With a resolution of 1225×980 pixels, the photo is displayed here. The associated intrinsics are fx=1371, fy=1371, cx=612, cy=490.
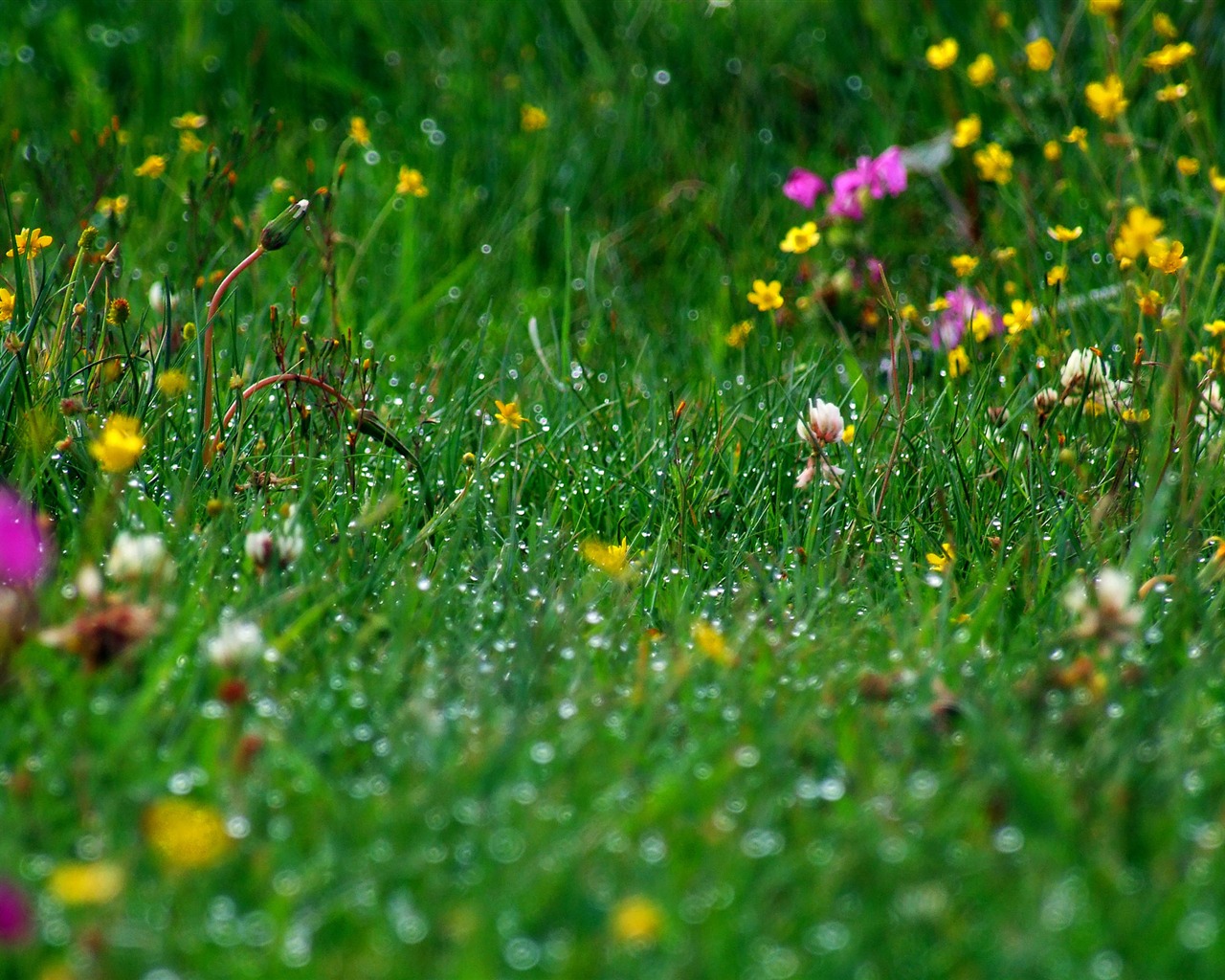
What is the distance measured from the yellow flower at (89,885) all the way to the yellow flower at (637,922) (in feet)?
1.25

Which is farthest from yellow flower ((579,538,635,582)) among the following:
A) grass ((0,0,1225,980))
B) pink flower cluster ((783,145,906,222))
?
pink flower cluster ((783,145,906,222))

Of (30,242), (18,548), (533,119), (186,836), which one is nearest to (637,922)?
(186,836)

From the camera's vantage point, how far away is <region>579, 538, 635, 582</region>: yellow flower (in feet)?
5.93

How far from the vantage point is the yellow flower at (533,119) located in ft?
12.0

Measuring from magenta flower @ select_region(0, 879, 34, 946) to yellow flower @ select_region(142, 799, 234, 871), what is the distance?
0.11m

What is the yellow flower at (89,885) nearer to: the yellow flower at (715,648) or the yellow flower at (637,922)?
the yellow flower at (637,922)

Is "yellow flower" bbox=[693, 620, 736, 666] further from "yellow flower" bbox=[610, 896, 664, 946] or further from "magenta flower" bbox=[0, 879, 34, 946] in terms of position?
"magenta flower" bbox=[0, 879, 34, 946]

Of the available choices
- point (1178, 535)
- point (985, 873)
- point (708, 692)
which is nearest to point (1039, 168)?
point (1178, 535)

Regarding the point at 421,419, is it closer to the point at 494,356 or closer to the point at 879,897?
the point at 494,356

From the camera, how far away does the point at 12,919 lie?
1034mm

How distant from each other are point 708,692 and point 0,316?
124 centimetres

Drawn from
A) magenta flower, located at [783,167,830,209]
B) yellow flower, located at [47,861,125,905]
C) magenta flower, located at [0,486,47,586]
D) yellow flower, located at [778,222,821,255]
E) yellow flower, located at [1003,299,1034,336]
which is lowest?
magenta flower, located at [783,167,830,209]

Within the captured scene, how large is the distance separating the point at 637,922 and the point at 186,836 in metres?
0.37

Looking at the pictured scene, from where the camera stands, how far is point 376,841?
3.90ft
